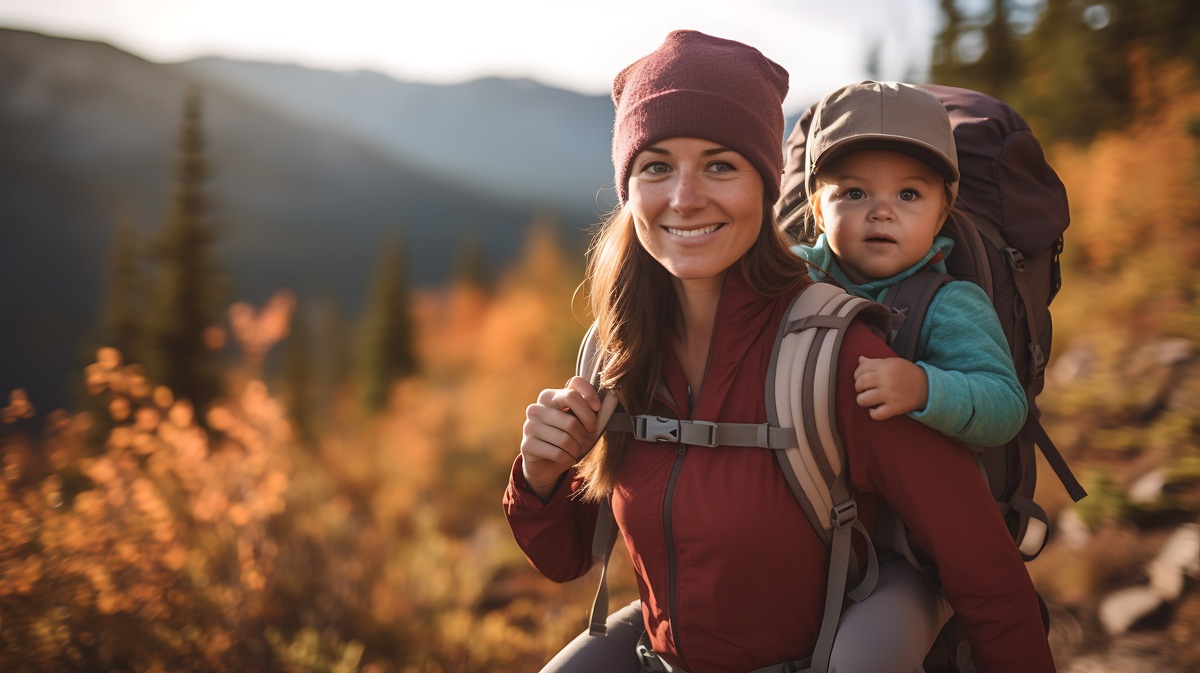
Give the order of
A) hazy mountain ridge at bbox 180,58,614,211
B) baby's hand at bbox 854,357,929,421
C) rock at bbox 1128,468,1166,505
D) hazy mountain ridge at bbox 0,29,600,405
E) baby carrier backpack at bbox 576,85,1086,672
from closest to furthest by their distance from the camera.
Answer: baby's hand at bbox 854,357,929,421 < baby carrier backpack at bbox 576,85,1086,672 < rock at bbox 1128,468,1166,505 < hazy mountain ridge at bbox 0,29,600,405 < hazy mountain ridge at bbox 180,58,614,211

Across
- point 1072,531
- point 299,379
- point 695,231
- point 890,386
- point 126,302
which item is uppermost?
point 695,231

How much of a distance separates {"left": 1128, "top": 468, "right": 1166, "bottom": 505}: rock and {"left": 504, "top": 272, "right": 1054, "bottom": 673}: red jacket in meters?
4.26

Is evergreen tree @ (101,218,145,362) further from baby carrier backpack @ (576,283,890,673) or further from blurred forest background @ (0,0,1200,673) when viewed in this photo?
baby carrier backpack @ (576,283,890,673)

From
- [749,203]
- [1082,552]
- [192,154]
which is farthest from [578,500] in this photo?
A: [192,154]

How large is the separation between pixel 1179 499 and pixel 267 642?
5732 millimetres

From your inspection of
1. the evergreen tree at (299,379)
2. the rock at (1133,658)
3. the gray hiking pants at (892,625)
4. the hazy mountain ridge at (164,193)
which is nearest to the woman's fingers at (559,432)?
the gray hiking pants at (892,625)

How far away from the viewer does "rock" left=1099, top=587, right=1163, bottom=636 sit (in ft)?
14.5

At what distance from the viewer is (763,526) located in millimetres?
1684

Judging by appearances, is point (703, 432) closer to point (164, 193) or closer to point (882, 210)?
point (882, 210)

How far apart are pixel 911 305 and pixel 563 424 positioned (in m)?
0.85

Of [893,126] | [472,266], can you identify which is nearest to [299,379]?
[472,266]

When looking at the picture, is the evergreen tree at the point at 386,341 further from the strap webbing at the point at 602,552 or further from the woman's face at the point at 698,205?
the woman's face at the point at 698,205

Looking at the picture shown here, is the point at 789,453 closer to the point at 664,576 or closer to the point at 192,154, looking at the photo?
the point at 664,576

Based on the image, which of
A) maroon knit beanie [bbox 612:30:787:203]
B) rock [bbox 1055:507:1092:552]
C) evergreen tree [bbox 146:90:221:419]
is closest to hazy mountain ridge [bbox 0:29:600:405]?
evergreen tree [bbox 146:90:221:419]
